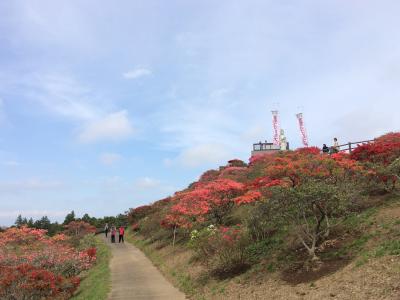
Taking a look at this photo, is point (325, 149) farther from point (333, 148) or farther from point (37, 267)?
point (37, 267)

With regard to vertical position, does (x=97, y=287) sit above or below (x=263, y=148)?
below

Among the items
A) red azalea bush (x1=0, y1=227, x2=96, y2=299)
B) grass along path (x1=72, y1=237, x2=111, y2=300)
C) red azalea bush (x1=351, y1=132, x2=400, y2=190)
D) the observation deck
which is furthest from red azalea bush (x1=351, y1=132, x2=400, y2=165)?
the observation deck

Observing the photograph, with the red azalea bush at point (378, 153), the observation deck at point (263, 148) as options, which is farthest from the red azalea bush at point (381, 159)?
the observation deck at point (263, 148)

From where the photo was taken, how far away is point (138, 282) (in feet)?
51.0

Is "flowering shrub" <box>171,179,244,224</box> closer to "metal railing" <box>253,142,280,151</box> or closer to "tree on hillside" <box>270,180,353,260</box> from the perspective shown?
"tree on hillside" <box>270,180,353,260</box>

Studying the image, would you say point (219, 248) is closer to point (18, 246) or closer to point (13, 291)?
point (13, 291)

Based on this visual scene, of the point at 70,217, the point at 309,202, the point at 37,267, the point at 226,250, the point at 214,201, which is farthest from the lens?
the point at 70,217

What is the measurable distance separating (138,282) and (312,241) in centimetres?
719

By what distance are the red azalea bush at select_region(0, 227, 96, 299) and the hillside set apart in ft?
13.8

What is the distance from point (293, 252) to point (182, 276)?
4697mm

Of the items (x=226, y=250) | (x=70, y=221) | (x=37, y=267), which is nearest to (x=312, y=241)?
(x=226, y=250)

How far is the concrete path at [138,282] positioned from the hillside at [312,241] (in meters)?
0.53

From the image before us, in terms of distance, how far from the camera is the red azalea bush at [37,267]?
13695 mm

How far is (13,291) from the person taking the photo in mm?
13617
